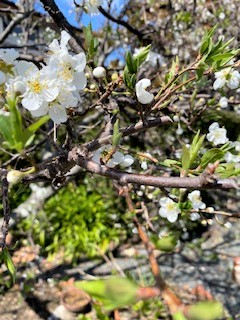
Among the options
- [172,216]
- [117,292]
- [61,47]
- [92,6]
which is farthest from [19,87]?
[92,6]

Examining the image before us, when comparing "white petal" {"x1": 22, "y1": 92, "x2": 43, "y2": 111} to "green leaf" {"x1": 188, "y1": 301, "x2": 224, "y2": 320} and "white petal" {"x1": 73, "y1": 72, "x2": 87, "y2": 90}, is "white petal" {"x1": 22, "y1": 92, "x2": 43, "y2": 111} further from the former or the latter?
"green leaf" {"x1": 188, "y1": 301, "x2": 224, "y2": 320}

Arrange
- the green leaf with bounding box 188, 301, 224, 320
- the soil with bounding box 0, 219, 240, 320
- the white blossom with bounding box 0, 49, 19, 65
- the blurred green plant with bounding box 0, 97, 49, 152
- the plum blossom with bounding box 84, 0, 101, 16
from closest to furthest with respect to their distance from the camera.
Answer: the green leaf with bounding box 188, 301, 224, 320 < the blurred green plant with bounding box 0, 97, 49, 152 < the white blossom with bounding box 0, 49, 19, 65 < the plum blossom with bounding box 84, 0, 101, 16 < the soil with bounding box 0, 219, 240, 320

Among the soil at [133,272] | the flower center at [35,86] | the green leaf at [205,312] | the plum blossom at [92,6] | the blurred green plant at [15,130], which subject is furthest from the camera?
the soil at [133,272]

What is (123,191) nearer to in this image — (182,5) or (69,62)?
(69,62)

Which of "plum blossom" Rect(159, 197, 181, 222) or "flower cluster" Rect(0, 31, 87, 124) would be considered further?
"plum blossom" Rect(159, 197, 181, 222)

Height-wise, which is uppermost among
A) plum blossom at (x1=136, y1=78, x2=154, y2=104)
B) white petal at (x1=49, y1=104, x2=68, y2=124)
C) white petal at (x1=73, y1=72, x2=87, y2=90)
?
white petal at (x1=73, y1=72, x2=87, y2=90)

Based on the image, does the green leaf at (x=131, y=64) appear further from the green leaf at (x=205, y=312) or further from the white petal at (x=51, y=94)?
the green leaf at (x=205, y=312)

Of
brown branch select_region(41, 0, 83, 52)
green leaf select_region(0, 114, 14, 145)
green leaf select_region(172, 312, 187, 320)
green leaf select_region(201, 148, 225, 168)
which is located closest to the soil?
brown branch select_region(41, 0, 83, 52)

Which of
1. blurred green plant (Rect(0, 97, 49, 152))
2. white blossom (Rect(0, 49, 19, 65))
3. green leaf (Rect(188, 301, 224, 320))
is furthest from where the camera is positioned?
white blossom (Rect(0, 49, 19, 65))

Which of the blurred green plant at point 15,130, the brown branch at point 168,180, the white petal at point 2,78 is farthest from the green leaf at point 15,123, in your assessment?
the white petal at point 2,78
